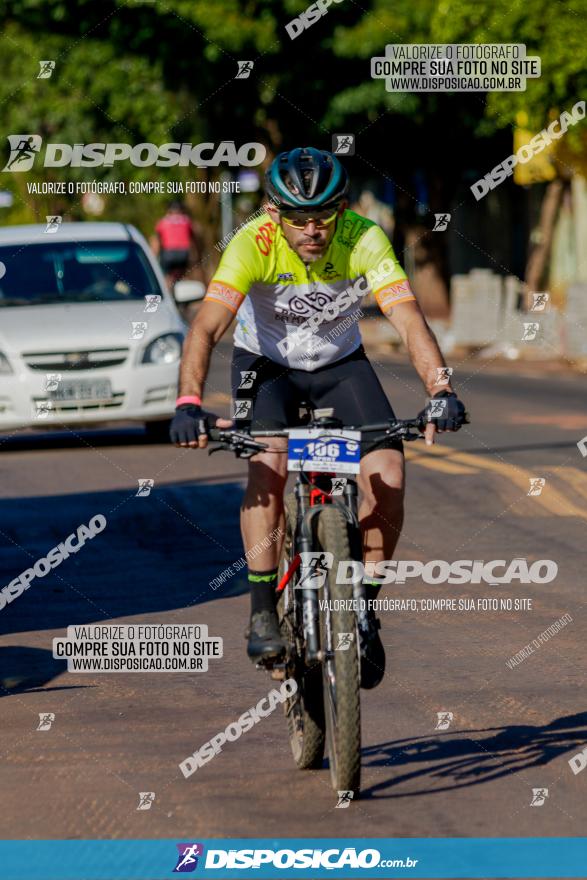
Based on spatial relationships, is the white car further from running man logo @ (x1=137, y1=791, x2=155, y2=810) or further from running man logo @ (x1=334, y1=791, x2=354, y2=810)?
running man logo @ (x1=334, y1=791, x2=354, y2=810)

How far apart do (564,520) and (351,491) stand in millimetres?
6243

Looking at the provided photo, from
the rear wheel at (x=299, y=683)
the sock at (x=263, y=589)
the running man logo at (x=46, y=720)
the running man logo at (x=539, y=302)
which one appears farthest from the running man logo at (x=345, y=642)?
the running man logo at (x=539, y=302)

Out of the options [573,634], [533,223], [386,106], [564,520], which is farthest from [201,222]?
[573,634]

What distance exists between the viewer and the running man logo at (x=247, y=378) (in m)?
7.09

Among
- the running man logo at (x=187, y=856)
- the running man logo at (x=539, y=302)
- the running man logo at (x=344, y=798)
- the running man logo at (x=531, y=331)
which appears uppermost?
the running man logo at (x=187, y=856)

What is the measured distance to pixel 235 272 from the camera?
22.6ft

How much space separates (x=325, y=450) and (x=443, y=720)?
1439 millimetres

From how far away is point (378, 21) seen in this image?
3344 cm

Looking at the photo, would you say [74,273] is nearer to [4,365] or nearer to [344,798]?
[4,365]

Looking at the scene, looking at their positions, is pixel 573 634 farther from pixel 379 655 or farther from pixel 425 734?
pixel 379 655

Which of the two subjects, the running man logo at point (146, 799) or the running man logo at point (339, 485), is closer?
the running man logo at point (146, 799)

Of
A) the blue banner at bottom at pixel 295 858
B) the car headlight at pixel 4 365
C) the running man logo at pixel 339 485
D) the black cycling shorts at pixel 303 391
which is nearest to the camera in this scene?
the blue banner at bottom at pixel 295 858

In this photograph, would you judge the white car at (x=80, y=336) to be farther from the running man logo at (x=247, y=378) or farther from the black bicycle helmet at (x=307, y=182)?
the black bicycle helmet at (x=307, y=182)

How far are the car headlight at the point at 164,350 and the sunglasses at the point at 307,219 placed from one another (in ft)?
33.2
